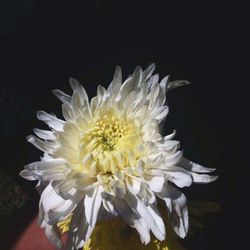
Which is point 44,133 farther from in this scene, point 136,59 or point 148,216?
point 136,59

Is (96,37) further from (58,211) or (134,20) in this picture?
(58,211)

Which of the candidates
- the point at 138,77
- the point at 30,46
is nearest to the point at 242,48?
the point at 30,46

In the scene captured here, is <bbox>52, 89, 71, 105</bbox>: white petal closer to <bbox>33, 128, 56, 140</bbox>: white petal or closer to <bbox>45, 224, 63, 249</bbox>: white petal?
<bbox>33, 128, 56, 140</bbox>: white petal

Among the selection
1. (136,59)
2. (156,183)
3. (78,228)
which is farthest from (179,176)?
(136,59)

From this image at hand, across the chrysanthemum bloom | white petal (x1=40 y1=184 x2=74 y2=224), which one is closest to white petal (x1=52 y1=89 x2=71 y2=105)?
the chrysanthemum bloom

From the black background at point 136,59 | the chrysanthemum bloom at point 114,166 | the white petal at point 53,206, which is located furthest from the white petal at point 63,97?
the black background at point 136,59

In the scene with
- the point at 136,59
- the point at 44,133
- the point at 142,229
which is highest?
the point at 44,133
